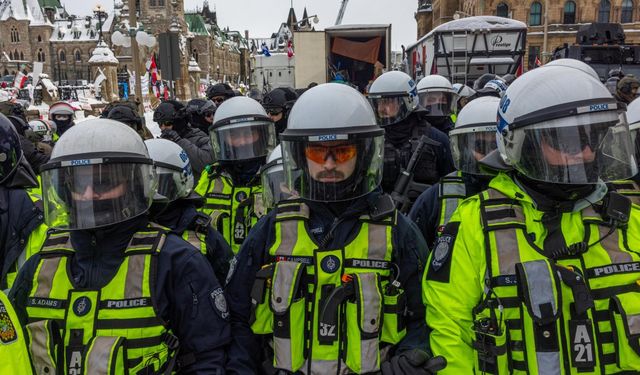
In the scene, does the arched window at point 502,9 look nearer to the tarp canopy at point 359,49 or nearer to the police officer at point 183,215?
the tarp canopy at point 359,49

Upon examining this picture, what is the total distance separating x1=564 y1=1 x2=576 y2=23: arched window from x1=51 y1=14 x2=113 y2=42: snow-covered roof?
75.7m

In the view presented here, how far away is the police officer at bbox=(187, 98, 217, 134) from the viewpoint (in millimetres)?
7930

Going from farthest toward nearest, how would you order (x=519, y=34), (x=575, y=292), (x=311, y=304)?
1. (x=519, y=34)
2. (x=311, y=304)
3. (x=575, y=292)

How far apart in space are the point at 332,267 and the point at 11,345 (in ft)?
4.32

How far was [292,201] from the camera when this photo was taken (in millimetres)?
2543

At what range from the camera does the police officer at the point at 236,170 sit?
14.2 ft

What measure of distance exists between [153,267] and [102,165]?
19.5 inches

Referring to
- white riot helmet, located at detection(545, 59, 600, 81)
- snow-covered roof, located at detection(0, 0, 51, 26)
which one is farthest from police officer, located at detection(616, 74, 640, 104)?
snow-covered roof, located at detection(0, 0, 51, 26)

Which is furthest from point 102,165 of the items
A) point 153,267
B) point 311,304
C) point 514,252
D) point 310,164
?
point 514,252

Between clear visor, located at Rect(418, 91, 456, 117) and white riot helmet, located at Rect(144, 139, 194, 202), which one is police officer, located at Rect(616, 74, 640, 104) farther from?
white riot helmet, located at Rect(144, 139, 194, 202)

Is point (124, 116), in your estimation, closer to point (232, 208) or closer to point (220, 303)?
point (232, 208)

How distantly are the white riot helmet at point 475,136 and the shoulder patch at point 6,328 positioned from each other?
113 inches

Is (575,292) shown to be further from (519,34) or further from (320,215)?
(519,34)

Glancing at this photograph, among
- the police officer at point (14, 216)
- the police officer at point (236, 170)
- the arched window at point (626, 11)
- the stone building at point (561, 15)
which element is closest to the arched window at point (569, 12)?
the stone building at point (561, 15)
